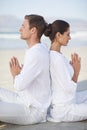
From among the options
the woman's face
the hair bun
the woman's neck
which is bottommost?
the woman's neck

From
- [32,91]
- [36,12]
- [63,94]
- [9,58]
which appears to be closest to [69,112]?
[63,94]

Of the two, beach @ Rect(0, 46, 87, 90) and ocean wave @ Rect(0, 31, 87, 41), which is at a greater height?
ocean wave @ Rect(0, 31, 87, 41)

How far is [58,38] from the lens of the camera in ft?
5.79

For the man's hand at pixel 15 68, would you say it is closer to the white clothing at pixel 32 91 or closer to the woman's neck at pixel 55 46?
the white clothing at pixel 32 91

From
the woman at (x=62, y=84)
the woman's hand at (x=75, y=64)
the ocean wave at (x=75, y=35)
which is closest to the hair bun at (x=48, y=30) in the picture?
the woman at (x=62, y=84)

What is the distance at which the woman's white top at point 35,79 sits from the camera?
5.32 ft

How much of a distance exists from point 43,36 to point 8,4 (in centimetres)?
31

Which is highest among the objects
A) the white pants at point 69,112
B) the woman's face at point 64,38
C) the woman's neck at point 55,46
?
the woman's face at point 64,38

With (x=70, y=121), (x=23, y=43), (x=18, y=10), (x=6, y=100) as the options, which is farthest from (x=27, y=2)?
(x=70, y=121)

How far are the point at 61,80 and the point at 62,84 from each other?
2 cm

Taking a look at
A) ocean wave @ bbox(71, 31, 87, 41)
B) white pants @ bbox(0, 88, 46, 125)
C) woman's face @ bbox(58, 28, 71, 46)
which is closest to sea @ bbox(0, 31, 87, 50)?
ocean wave @ bbox(71, 31, 87, 41)

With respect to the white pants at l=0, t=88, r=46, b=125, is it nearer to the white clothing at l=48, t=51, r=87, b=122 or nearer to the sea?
the white clothing at l=48, t=51, r=87, b=122

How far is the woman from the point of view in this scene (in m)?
1.71

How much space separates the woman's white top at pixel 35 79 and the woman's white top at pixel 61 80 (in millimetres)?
31
